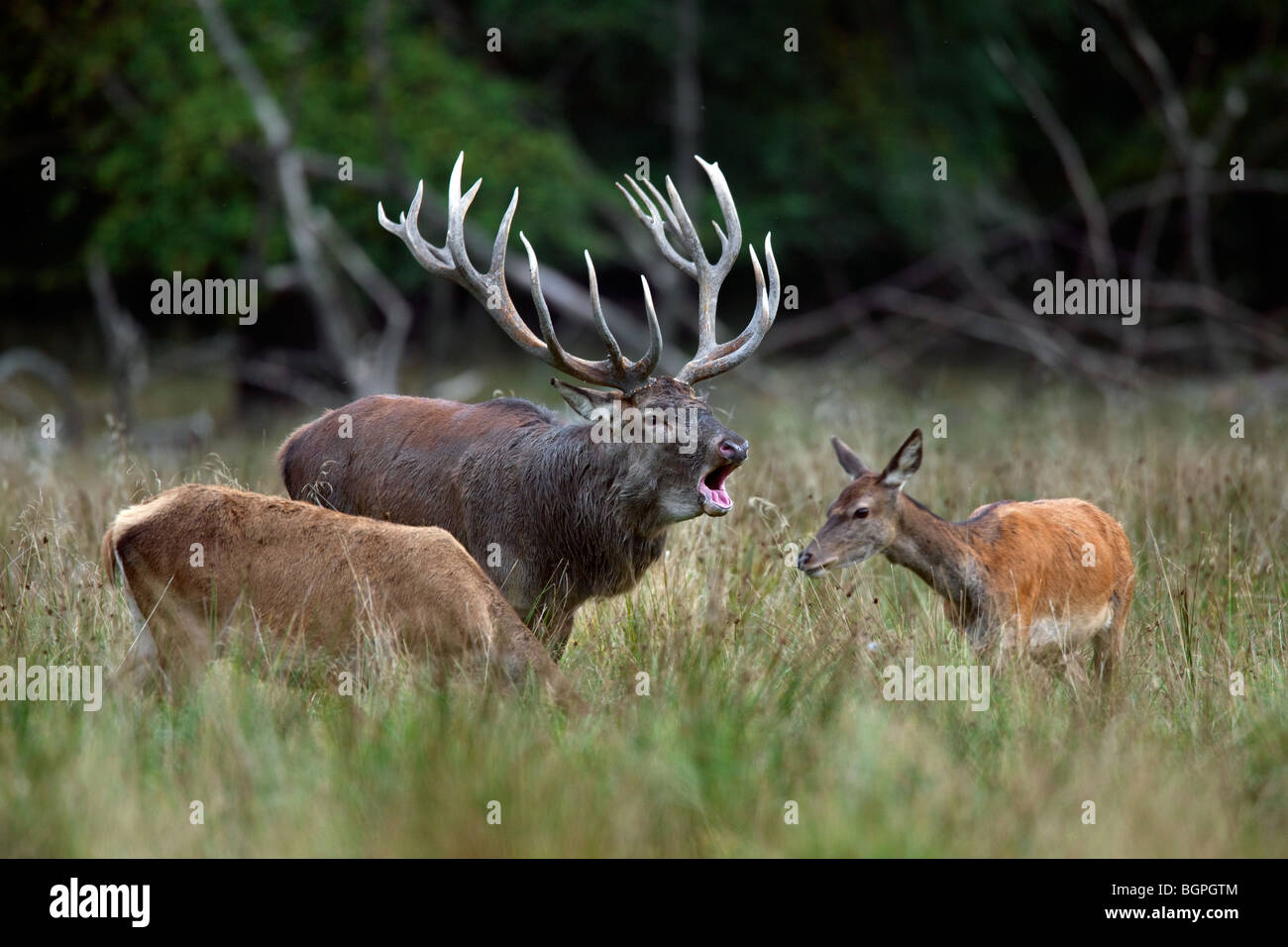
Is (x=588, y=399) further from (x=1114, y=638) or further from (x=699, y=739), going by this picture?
(x=1114, y=638)

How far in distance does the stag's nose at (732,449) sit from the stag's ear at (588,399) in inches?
22.5

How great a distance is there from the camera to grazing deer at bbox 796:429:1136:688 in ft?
19.7

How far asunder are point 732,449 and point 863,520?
0.79m

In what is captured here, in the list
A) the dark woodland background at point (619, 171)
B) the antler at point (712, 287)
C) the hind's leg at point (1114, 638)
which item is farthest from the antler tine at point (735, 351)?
the dark woodland background at point (619, 171)

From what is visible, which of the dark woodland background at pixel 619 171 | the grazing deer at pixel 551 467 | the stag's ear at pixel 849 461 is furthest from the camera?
the dark woodland background at pixel 619 171

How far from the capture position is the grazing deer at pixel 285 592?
4.76m

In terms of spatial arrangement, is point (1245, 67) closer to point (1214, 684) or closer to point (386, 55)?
point (386, 55)

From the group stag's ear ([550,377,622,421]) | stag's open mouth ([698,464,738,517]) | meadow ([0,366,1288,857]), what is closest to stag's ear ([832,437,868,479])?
meadow ([0,366,1288,857])

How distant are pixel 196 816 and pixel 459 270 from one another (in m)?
2.94

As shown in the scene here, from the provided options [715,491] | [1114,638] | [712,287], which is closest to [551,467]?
[715,491]

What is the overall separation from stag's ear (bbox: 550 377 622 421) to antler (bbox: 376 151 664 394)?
0.30 ft

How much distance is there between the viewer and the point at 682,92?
17.5m

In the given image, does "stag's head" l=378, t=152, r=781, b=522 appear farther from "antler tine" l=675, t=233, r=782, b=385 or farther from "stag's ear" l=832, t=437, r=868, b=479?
"stag's ear" l=832, t=437, r=868, b=479

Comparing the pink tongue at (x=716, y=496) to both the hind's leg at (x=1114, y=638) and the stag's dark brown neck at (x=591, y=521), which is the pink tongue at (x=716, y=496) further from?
the hind's leg at (x=1114, y=638)
